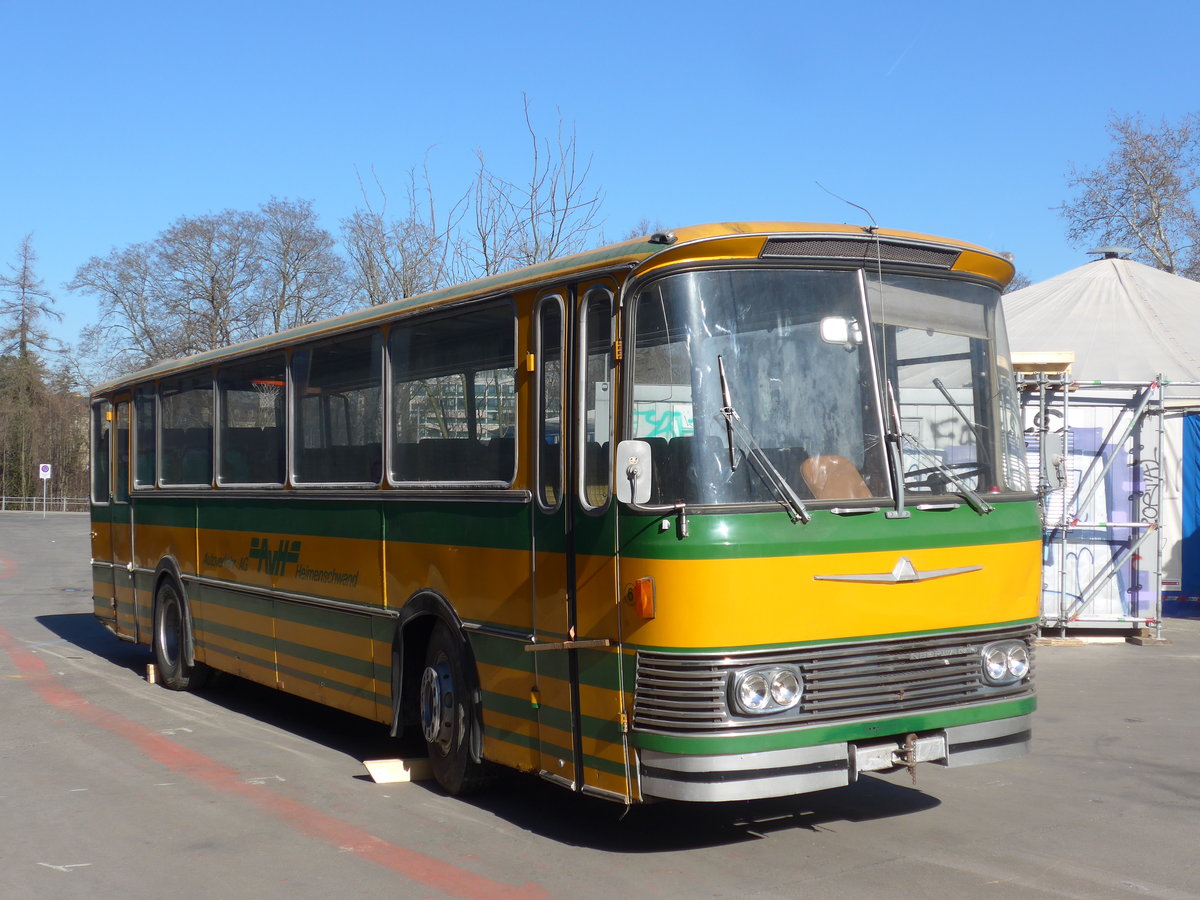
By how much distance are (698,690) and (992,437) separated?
2.25 m

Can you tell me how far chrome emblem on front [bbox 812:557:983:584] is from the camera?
5895mm

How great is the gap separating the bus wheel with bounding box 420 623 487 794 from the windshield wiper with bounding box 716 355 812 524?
7.95 ft

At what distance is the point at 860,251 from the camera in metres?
6.28

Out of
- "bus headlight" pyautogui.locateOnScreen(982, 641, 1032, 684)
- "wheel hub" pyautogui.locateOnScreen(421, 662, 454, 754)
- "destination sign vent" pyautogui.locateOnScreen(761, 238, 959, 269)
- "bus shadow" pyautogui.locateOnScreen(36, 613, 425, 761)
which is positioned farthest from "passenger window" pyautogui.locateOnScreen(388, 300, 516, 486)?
"bus headlight" pyautogui.locateOnScreen(982, 641, 1032, 684)

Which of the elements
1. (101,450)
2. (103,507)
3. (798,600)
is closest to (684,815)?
(798,600)

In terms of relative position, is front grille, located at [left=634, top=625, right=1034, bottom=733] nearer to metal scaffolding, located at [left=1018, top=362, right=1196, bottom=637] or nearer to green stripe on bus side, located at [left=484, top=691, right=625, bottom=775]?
green stripe on bus side, located at [left=484, top=691, right=625, bottom=775]

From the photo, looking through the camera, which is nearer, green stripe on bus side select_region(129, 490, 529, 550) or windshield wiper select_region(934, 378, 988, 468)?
windshield wiper select_region(934, 378, 988, 468)

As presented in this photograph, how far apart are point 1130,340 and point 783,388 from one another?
17326 millimetres

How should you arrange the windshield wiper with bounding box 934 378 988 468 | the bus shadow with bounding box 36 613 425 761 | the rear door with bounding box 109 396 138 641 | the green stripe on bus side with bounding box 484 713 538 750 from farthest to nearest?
the rear door with bounding box 109 396 138 641 → the bus shadow with bounding box 36 613 425 761 → the green stripe on bus side with bounding box 484 713 538 750 → the windshield wiper with bounding box 934 378 988 468

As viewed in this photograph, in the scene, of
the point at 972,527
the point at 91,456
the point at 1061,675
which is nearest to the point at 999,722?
the point at 972,527

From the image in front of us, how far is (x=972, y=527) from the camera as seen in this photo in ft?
20.7

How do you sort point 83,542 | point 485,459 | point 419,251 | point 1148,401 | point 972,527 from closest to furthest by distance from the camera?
point 972,527
point 485,459
point 1148,401
point 419,251
point 83,542

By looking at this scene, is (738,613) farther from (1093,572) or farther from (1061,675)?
(1093,572)

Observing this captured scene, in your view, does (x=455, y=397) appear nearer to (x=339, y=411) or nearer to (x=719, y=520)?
(x=339, y=411)
